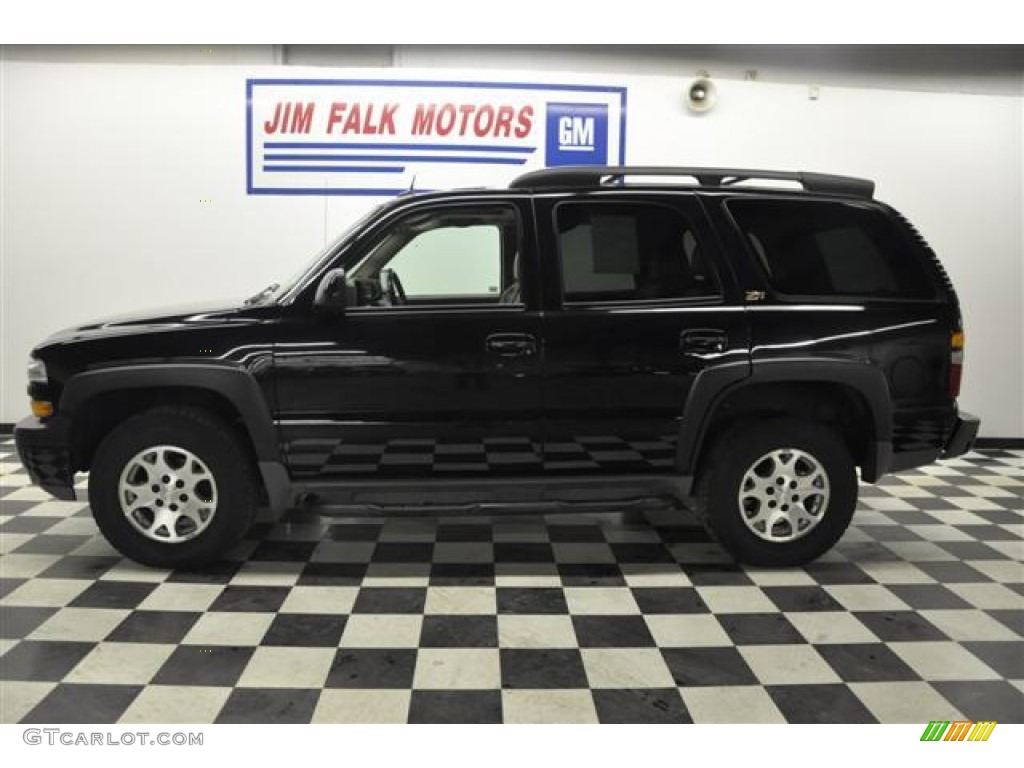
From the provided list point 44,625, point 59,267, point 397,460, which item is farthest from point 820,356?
point 59,267

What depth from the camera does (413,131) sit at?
6195 mm

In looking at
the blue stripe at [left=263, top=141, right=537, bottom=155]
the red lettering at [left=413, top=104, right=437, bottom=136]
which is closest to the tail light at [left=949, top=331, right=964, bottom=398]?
the blue stripe at [left=263, top=141, right=537, bottom=155]

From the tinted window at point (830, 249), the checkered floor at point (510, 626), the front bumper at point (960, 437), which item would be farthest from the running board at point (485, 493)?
the front bumper at point (960, 437)

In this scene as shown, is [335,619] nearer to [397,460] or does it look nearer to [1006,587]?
[397,460]

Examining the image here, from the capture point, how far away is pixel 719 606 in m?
3.32

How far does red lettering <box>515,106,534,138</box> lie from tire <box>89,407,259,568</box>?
355cm

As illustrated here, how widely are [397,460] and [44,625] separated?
4.61ft

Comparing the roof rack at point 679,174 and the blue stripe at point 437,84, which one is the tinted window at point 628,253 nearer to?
the roof rack at point 679,174

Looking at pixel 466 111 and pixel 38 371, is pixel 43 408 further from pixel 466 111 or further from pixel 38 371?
pixel 466 111

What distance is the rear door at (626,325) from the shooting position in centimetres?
354

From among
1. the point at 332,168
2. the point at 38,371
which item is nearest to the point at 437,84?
the point at 332,168

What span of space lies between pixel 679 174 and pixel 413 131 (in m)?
3.00

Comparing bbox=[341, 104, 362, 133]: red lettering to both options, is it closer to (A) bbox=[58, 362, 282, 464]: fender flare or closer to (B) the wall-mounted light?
(B) the wall-mounted light

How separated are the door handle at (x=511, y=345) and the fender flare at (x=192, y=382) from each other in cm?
96
